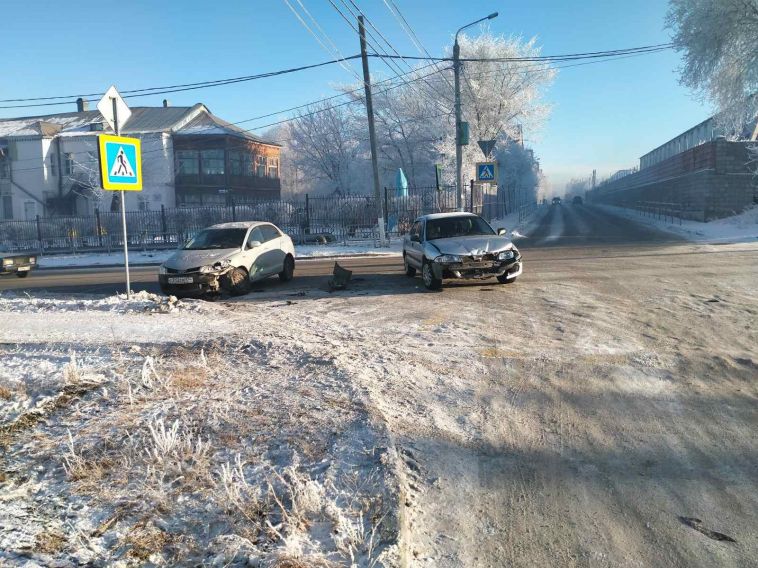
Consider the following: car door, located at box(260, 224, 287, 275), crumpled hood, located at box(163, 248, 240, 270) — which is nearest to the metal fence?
car door, located at box(260, 224, 287, 275)

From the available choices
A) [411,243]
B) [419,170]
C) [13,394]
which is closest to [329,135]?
[419,170]

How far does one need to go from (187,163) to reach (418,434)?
4892 centimetres

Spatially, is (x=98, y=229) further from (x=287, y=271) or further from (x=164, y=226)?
(x=287, y=271)

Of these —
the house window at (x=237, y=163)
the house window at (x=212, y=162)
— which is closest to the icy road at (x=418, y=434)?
the house window at (x=212, y=162)

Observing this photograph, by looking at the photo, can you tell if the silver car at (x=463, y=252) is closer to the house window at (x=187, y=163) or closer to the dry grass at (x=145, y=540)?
the dry grass at (x=145, y=540)

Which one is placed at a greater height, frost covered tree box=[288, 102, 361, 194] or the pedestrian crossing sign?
frost covered tree box=[288, 102, 361, 194]

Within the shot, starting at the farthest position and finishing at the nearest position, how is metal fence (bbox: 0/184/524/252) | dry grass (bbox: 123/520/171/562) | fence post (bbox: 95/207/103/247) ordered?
1. fence post (bbox: 95/207/103/247)
2. metal fence (bbox: 0/184/524/252)
3. dry grass (bbox: 123/520/171/562)

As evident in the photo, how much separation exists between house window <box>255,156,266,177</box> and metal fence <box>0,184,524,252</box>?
2430 centimetres

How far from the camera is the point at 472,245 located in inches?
452

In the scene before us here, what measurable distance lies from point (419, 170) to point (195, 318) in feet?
144

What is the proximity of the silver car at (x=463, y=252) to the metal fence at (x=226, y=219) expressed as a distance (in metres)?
15.7

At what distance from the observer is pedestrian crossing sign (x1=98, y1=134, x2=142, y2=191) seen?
32.7ft

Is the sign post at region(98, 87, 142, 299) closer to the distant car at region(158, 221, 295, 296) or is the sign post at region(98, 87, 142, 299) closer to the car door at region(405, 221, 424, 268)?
the distant car at region(158, 221, 295, 296)

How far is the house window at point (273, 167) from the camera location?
56875 mm
